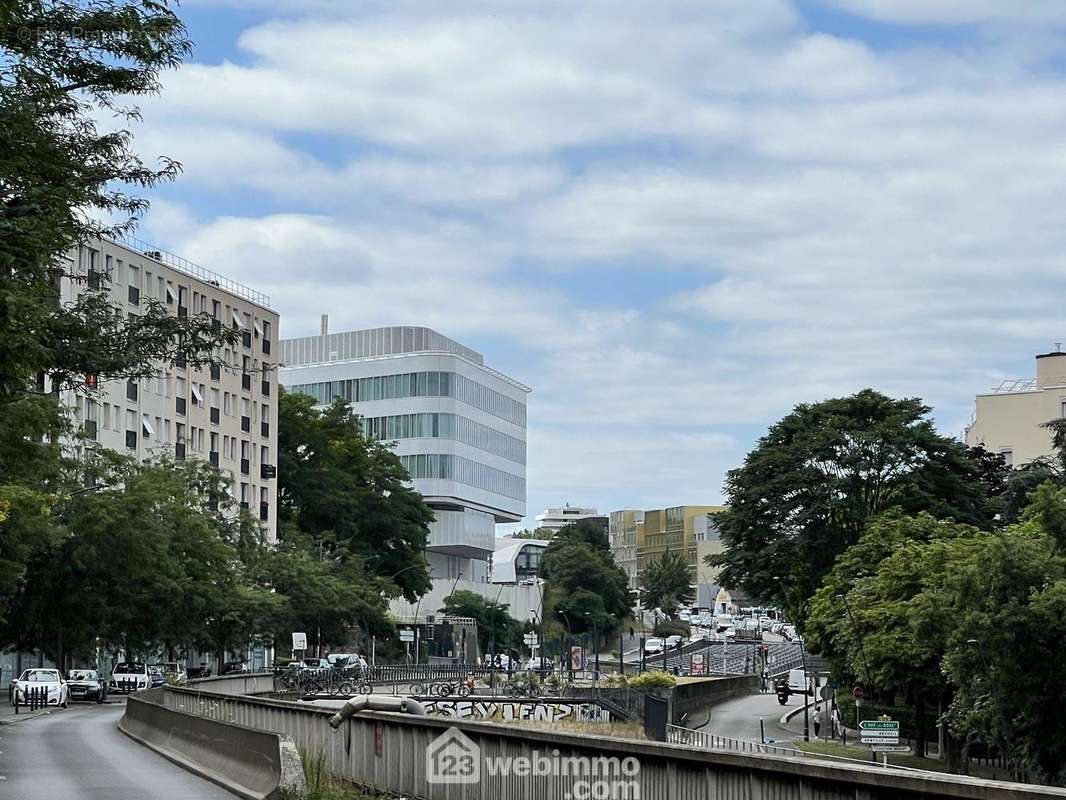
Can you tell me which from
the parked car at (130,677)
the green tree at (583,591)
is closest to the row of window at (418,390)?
the green tree at (583,591)

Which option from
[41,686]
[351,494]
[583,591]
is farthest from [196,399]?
[583,591]

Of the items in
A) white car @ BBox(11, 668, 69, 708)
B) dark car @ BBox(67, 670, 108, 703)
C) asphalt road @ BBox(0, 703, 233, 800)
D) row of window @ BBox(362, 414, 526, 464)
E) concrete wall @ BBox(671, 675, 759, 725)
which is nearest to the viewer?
asphalt road @ BBox(0, 703, 233, 800)

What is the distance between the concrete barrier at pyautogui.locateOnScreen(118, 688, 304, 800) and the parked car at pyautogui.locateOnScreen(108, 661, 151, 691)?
38.4 m

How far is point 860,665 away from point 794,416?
23717mm

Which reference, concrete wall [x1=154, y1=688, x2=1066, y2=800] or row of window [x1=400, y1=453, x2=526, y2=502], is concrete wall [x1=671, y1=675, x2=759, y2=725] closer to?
row of window [x1=400, y1=453, x2=526, y2=502]

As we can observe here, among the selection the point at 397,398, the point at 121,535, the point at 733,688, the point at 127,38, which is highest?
the point at 397,398

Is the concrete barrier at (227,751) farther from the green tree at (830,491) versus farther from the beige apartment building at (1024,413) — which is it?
the beige apartment building at (1024,413)

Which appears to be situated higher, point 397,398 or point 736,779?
point 397,398

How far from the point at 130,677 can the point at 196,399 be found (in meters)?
40.8

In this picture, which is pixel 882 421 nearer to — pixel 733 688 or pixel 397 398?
pixel 733 688

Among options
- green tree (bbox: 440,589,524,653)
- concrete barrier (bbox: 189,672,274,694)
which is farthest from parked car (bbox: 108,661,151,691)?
green tree (bbox: 440,589,524,653)

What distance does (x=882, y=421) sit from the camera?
86750mm

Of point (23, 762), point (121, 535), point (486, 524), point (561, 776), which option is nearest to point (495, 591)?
point (486, 524)

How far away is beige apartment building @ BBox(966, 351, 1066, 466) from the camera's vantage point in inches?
4973
